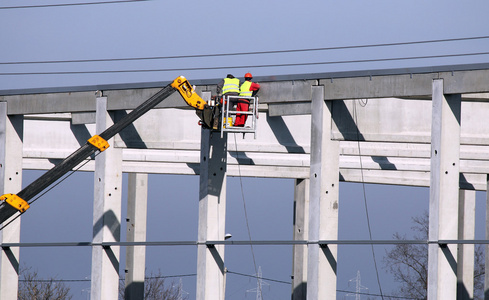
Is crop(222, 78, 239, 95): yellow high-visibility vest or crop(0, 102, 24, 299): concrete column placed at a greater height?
crop(222, 78, 239, 95): yellow high-visibility vest

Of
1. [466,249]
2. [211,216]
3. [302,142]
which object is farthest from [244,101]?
[466,249]

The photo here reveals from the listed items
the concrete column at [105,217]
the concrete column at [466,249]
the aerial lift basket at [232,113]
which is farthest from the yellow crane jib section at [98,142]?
the concrete column at [466,249]

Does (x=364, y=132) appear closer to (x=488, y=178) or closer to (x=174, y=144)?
(x=174, y=144)

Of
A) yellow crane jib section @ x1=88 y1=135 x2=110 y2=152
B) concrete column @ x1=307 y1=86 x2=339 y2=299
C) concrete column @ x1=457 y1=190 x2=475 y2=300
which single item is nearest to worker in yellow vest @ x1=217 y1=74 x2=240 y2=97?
concrete column @ x1=307 y1=86 x2=339 y2=299

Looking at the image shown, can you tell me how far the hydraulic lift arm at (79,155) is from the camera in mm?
20406

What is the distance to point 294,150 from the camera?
27.9 metres

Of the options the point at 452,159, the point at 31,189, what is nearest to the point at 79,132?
the point at 31,189

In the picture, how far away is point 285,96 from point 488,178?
14.6m

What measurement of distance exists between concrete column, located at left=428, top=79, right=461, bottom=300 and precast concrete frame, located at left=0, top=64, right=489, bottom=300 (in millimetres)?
22

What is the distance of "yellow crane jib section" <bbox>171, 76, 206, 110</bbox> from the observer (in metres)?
20.6

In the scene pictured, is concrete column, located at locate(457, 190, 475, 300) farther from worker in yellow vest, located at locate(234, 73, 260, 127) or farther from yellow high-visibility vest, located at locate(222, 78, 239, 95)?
yellow high-visibility vest, located at locate(222, 78, 239, 95)

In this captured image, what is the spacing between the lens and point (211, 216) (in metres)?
21.9

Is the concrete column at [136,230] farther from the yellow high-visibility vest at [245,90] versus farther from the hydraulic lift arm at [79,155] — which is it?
the yellow high-visibility vest at [245,90]

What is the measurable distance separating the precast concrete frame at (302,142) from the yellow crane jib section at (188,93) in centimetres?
139
